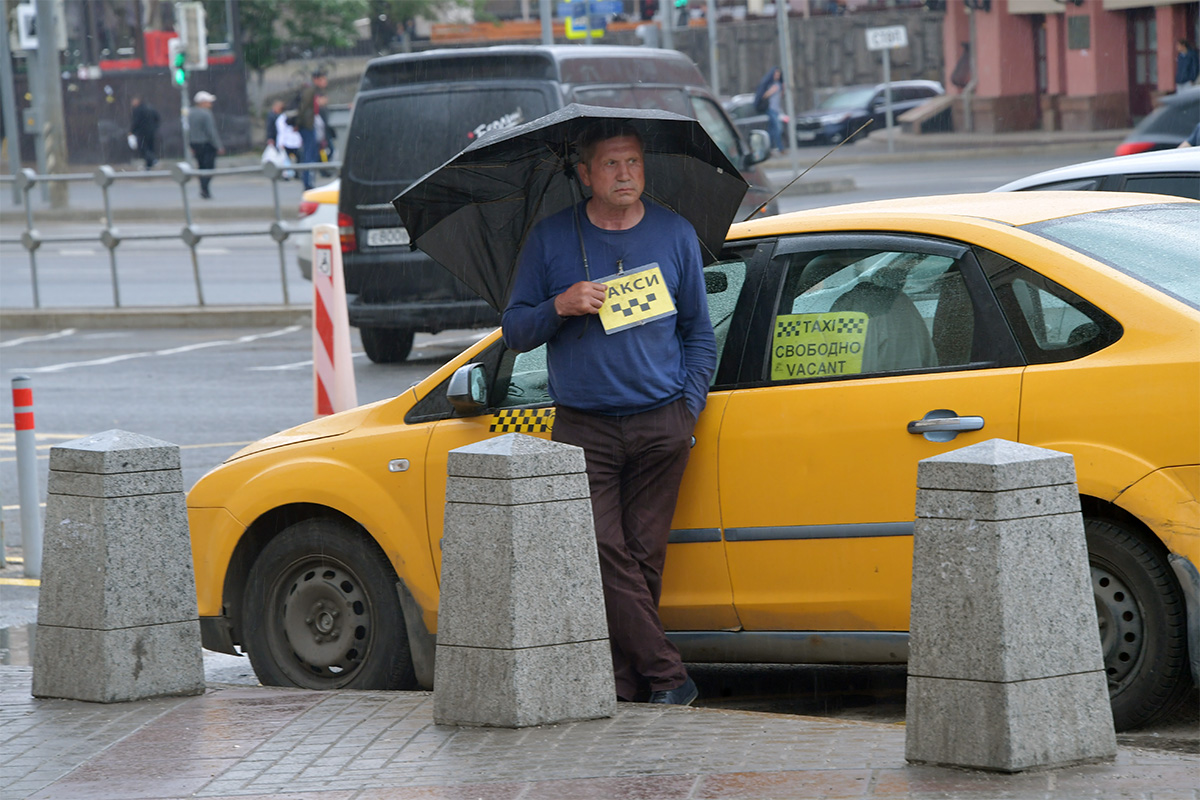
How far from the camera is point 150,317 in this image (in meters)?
18.2

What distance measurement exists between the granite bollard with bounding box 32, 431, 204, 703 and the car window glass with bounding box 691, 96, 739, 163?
930 centimetres

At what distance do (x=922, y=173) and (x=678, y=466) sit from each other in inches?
1179

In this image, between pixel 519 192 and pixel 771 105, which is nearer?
pixel 519 192

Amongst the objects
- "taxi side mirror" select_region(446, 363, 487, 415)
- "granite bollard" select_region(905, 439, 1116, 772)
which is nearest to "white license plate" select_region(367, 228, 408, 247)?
Answer: "taxi side mirror" select_region(446, 363, 487, 415)

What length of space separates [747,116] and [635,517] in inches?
1632

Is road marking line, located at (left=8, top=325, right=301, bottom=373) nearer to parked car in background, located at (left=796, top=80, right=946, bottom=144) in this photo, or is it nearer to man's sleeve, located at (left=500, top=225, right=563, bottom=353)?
man's sleeve, located at (left=500, top=225, right=563, bottom=353)

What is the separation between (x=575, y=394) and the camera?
17.7 feet

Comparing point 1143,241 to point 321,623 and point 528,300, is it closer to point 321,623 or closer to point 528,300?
point 528,300

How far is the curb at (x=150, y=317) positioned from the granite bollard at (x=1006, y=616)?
45.0ft

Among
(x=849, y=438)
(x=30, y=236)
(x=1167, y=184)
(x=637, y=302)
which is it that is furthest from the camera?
(x=30, y=236)

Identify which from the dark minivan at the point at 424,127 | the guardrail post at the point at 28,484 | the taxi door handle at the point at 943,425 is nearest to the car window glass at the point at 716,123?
the dark minivan at the point at 424,127

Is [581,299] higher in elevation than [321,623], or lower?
higher

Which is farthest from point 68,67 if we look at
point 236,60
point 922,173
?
point 922,173

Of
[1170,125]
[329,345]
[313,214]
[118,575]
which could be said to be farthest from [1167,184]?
[313,214]
